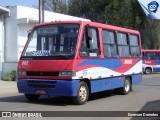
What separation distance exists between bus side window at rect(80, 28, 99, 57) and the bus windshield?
38 centimetres

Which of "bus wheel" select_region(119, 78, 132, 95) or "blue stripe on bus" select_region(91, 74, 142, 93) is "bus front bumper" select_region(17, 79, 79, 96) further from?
"bus wheel" select_region(119, 78, 132, 95)

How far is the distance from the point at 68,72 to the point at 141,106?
105 inches

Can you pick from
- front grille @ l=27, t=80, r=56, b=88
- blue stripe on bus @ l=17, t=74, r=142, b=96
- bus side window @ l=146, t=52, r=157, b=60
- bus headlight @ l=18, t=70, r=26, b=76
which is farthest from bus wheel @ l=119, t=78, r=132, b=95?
bus side window @ l=146, t=52, r=157, b=60

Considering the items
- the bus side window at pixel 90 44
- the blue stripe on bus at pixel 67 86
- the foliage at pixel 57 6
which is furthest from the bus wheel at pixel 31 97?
the foliage at pixel 57 6

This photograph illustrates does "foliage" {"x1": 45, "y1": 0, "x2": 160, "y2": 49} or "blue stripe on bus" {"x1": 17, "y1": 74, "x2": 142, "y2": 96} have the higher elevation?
"foliage" {"x1": 45, "y1": 0, "x2": 160, "y2": 49}

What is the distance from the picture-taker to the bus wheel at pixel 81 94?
12063 mm

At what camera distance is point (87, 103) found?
506 inches

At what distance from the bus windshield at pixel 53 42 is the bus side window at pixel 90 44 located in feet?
1.24

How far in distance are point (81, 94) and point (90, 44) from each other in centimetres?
175

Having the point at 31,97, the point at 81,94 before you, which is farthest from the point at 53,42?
the point at 31,97

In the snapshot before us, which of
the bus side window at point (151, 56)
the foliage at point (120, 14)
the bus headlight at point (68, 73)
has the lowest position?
the bus headlight at point (68, 73)

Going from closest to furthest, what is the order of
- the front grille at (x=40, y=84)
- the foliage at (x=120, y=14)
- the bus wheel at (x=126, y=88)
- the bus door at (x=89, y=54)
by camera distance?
the front grille at (x=40, y=84) → the bus door at (x=89, y=54) → the bus wheel at (x=126, y=88) → the foliage at (x=120, y=14)

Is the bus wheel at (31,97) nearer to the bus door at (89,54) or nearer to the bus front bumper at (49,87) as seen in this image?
the bus front bumper at (49,87)

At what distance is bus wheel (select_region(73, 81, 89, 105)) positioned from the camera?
12063 millimetres
